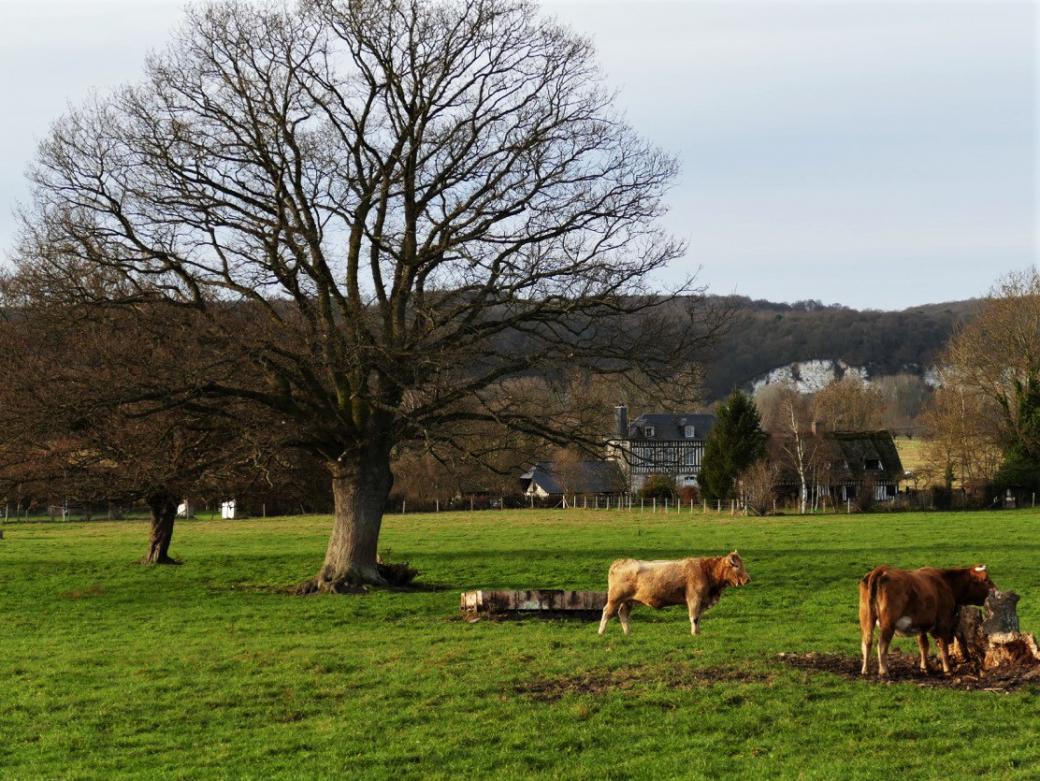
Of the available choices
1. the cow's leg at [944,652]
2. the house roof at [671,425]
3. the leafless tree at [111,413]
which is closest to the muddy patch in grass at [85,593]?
the leafless tree at [111,413]

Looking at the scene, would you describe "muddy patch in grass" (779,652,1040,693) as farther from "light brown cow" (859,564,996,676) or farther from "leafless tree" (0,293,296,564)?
"leafless tree" (0,293,296,564)

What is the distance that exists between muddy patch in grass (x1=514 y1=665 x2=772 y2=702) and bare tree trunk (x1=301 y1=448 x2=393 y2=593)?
48.5 ft

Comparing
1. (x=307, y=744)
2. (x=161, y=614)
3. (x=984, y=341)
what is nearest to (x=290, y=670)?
(x=307, y=744)

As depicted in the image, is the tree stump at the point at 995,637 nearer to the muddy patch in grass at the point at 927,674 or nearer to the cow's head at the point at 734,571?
the muddy patch in grass at the point at 927,674

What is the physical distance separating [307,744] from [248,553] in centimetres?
3390

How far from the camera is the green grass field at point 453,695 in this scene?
35.9 feet

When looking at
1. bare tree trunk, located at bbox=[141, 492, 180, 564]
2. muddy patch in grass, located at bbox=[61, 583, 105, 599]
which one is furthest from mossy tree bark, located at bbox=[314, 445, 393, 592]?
bare tree trunk, located at bbox=[141, 492, 180, 564]

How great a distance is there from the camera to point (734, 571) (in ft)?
54.0

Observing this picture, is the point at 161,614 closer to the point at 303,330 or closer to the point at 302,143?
the point at 303,330

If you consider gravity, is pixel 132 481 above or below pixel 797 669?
above

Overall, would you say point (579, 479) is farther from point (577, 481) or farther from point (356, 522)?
point (356, 522)

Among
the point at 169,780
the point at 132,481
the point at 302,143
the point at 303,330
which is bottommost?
the point at 169,780

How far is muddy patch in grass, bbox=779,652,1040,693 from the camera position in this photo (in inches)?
515

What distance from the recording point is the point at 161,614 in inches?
989
